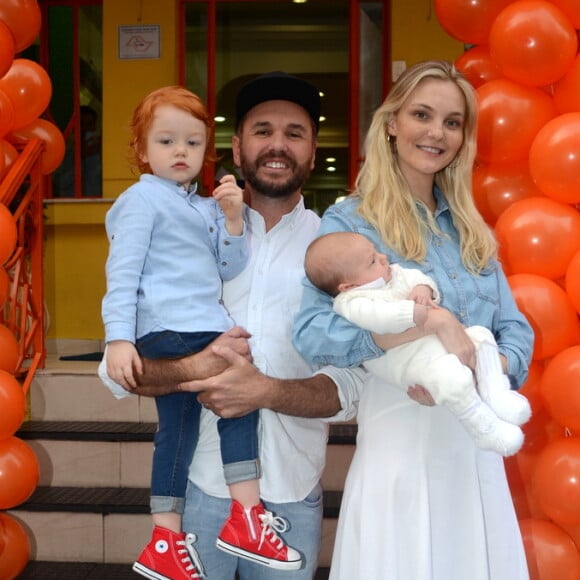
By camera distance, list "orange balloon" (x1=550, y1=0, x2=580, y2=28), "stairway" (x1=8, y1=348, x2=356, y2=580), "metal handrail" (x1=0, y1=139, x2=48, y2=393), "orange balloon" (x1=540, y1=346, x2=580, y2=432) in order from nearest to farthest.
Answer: "orange balloon" (x1=540, y1=346, x2=580, y2=432) < "orange balloon" (x1=550, y1=0, x2=580, y2=28) < "stairway" (x1=8, y1=348, x2=356, y2=580) < "metal handrail" (x1=0, y1=139, x2=48, y2=393)

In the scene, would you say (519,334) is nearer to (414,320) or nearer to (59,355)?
(414,320)

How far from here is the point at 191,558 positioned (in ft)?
5.30

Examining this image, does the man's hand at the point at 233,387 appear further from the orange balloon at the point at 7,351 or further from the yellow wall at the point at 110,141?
the yellow wall at the point at 110,141

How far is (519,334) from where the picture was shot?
4.94ft

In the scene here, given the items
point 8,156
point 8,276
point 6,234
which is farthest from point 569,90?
point 8,156

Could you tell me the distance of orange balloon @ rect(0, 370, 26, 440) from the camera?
252 centimetres

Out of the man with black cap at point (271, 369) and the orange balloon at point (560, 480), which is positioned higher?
the man with black cap at point (271, 369)

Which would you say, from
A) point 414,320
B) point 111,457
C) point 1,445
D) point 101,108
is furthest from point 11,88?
point 101,108

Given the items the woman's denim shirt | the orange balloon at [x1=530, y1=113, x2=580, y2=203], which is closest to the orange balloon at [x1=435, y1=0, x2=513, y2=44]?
the orange balloon at [x1=530, y1=113, x2=580, y2=203]

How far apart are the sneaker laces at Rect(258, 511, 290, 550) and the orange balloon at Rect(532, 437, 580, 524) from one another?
93 cm

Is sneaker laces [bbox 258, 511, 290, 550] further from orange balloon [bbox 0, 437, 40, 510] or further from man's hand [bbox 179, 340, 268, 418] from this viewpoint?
orange balloon [bbox 0, 437, 40, 510]

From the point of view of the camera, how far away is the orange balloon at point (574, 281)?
6.97 feet

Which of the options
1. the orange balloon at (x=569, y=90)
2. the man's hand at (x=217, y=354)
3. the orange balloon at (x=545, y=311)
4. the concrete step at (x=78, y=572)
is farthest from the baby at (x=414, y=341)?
the concrete step at (x=78, y=572)

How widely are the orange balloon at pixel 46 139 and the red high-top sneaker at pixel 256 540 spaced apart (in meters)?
2.57
